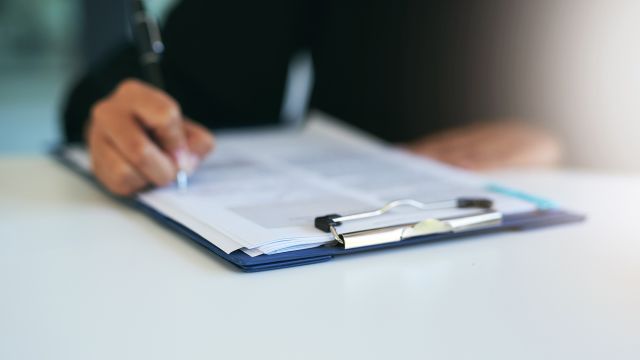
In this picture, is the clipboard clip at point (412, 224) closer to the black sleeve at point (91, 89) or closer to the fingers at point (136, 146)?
the fingers at point (136, 146)

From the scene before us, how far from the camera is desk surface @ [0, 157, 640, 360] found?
41 cm

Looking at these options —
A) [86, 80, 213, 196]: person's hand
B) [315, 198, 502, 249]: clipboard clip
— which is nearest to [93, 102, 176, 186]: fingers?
[86, 80, 213, 196]: person's hand

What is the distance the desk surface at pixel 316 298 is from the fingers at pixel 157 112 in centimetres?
8

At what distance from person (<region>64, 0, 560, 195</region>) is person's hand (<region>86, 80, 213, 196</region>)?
1.03 ft

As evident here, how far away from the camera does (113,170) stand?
710mm

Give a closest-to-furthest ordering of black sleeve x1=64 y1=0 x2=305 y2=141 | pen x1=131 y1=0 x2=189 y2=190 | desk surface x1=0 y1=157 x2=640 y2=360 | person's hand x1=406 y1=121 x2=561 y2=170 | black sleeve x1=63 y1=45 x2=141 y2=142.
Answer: desk surface x1=0 y1=157 x2=640 y2=360, pen x1=131 y1=0 x2=189 y2=190, person's hand x1=406 y1=121 x2=561 y2=170, black sleeve x1=63 y1=45 x2=141 y2=142, black sleeve x1=64 y1=0 x2=305 y2=141

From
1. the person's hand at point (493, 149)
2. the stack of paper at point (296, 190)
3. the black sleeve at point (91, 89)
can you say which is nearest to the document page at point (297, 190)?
the stack of paper at point (296, 190)

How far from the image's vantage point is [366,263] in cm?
56

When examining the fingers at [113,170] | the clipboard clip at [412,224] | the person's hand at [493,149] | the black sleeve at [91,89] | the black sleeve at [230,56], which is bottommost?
the clipboard clip at [412,224]

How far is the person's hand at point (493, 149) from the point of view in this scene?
976mm

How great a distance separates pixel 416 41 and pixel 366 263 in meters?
0.92

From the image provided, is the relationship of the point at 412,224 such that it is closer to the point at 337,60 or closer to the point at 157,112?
the point at 157,112

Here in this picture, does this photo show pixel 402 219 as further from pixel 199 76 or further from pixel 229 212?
pixel 199 76

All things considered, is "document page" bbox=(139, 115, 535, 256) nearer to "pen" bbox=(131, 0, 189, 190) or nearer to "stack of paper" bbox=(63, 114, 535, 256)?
→ "stack of paper" bbox=(63, 114, 535, 256)
